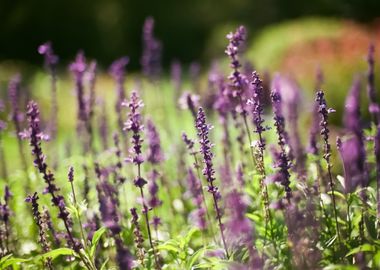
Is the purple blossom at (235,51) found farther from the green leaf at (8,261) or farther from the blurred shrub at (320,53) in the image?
the blurred shrub at (320,53)

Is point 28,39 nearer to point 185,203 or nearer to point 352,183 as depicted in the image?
point 185,203

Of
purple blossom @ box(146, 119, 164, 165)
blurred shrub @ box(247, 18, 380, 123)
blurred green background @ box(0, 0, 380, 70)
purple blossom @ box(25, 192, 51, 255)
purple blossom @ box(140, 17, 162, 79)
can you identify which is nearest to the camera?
purple blossom @ box(25, 192, 51, 255)

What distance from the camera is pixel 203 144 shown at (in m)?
3.50

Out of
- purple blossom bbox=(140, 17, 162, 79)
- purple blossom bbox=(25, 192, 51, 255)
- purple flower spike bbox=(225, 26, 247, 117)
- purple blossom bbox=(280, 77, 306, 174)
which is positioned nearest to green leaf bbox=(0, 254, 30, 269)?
purple blossom bbox=(25, 192, 51, 255)

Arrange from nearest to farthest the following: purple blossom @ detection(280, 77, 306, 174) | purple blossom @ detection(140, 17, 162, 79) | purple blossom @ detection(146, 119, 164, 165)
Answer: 1. purple blossom @ detection(280, 77, 306, 174)
2. purple blossom @ detection(146, 119, 164, 165)
3. purple blossom @ detection(140, 17, 162, 79)

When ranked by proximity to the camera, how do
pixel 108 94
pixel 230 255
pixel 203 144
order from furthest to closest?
pixel 108 94, pixel 230 255, pixel 203 144

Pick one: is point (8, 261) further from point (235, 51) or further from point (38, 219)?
point (235, 51)

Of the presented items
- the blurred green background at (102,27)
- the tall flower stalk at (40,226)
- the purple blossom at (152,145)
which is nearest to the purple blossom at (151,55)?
the purple blossom at (152,145)

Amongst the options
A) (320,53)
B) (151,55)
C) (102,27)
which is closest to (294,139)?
(151,55)

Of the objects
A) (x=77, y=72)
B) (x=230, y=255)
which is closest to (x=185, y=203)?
(x=77, y=72)

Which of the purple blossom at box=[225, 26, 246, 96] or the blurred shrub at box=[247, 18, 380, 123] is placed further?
the blurred shrub at box=[247, 18, 380, 123]

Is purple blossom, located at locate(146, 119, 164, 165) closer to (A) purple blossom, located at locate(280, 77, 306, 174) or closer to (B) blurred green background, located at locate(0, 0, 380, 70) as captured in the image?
(A) purple blossom, located at locate(280, 77, 306, 174)

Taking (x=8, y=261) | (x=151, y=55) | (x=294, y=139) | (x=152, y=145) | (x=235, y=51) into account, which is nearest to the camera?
(x=8, y=261)

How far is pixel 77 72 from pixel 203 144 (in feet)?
8.28
